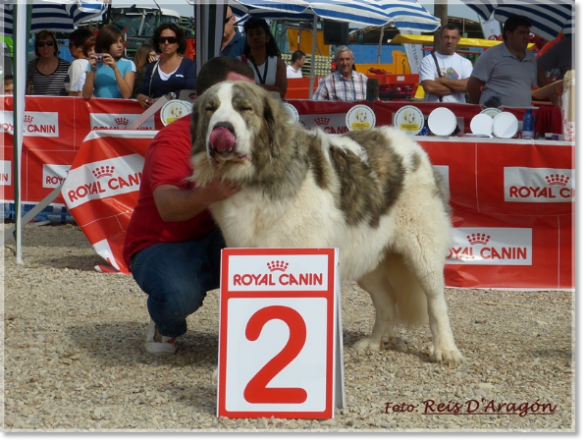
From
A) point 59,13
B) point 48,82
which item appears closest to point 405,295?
point 48,82

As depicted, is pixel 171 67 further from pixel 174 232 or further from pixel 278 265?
pixel 278 265

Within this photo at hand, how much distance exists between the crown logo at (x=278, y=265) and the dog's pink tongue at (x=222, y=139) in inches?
19.9

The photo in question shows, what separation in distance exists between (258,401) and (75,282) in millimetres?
3359

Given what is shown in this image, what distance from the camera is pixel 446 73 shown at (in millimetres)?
9078

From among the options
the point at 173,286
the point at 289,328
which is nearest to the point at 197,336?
the point at 173,286

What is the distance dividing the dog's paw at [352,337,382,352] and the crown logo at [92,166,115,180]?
9.62 ft

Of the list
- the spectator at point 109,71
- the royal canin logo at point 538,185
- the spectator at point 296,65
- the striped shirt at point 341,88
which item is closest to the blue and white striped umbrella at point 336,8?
the striped shirt at point 341,88

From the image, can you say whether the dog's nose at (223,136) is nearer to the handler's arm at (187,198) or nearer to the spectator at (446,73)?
the handler's arm at (187,198)

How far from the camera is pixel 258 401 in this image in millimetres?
→ 3355

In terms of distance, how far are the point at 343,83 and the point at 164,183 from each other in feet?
22.2

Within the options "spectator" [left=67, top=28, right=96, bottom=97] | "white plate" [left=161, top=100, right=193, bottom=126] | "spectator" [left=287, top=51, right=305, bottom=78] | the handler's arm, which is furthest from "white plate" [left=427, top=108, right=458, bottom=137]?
"spectator" [left=287, top=51, right=305, bottom=78]

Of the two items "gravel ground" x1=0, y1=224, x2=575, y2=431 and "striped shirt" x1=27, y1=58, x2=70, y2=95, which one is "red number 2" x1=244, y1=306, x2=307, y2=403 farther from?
"striped shirt" x1=27, y1=58, x2=70, y2=95

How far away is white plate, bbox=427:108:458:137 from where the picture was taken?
655 cm

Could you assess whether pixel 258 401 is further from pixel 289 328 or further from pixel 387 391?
pixel 387 391
